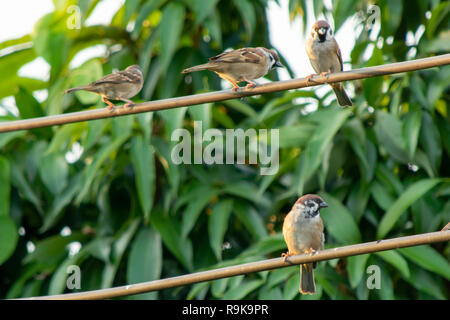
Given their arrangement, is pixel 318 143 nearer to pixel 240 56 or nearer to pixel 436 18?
pixel 240 56

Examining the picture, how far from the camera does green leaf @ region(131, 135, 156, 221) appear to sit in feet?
25.6

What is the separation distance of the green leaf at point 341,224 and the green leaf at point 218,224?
3.08 ft

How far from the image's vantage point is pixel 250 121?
8.59 m

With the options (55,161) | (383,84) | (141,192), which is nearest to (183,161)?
(141,192)

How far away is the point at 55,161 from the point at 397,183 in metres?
3.36

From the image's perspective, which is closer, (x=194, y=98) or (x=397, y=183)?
(x=194, y=98)

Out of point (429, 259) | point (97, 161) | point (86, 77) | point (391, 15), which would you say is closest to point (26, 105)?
point (86, 77)

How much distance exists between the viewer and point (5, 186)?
8.21 metres

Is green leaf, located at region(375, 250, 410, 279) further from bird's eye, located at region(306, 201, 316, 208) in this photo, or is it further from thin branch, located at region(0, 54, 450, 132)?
thin branch, located at region(0, 54, 450, 132)

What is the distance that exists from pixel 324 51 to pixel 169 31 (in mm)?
2008

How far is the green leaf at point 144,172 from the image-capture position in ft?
25.6

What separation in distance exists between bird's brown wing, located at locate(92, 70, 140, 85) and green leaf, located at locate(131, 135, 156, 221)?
1326mm
